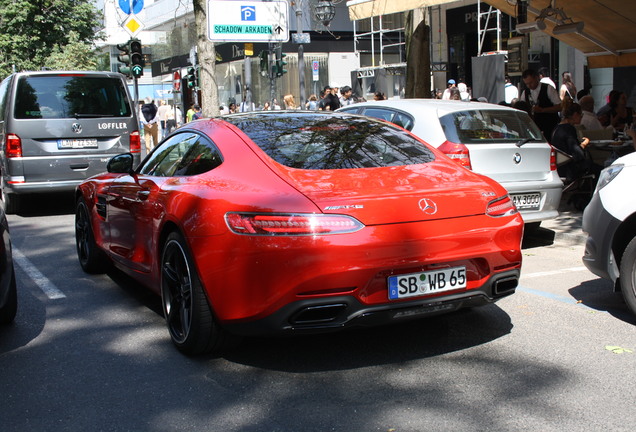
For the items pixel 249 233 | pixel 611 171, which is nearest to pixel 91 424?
pixel 249 233

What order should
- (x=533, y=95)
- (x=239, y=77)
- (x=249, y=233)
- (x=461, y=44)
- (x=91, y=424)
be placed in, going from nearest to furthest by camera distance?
(x=91, y=424)
(x=249, y=233)
(x=533, y=95)
(x=461, y=44)
(x=239, y=77)

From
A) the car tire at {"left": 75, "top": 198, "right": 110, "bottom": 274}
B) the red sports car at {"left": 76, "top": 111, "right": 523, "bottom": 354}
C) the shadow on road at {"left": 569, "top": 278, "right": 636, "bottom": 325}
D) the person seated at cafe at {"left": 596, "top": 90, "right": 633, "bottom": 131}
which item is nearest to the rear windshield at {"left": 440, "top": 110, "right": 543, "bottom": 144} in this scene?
the shadow on road at {"left": 569, "top": 278, "right": 636, "bottom": 325}

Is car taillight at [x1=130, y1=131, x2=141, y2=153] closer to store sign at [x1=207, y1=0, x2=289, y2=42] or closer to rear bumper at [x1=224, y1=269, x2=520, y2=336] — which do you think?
store sign at [x1=207, y1=0, x2=289, y2=42]

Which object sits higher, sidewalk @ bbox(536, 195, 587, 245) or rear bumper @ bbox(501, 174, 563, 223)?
rear bumper @ bbox(501, 174, 563, 223)

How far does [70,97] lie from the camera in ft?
37.6

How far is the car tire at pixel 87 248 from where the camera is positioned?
709cm

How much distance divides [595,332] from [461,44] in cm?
2671

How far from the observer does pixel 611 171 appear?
5.66 meters

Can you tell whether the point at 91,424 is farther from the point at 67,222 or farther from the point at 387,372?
the point at 67,222

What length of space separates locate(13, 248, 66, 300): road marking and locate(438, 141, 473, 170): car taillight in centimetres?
380

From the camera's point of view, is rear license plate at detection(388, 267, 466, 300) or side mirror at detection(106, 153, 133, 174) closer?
rear license plate at detection(388, 267, 466, 300)

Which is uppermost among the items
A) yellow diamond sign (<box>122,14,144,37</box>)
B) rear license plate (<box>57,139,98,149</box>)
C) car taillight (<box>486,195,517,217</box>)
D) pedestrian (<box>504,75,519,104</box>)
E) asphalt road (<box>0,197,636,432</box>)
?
yellow diamond sign (<box>122,14,144,37</box>)

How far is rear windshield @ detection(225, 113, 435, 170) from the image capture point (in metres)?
4.72

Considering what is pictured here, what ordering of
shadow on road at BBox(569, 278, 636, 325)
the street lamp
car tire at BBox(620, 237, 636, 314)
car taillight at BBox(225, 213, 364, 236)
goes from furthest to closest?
the street lamp → shadow on road at BBox(569, 278, 636, 325) → car tire at BBox(620, 237, 636, 314) → car taillight at BBox(225, 213, 364, 236)
